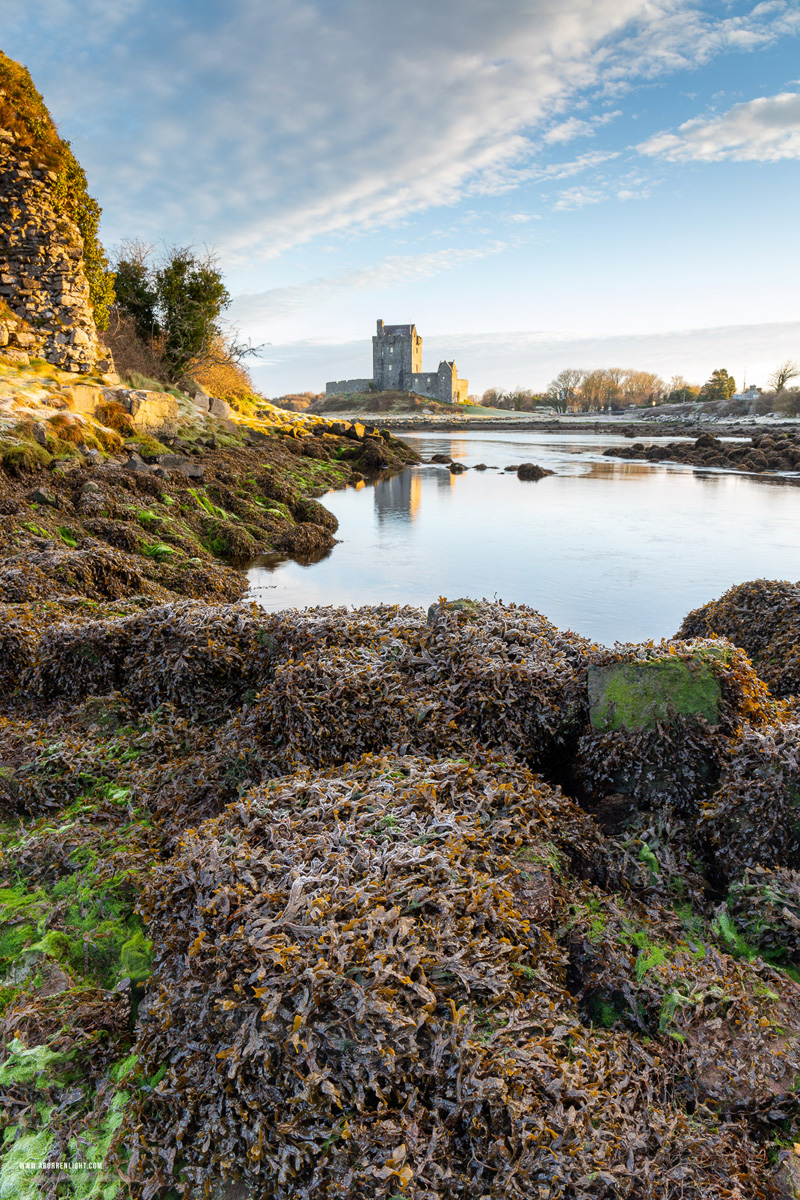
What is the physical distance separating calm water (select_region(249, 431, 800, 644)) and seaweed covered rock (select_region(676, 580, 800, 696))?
102 centimetres

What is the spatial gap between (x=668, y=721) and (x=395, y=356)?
88.6 meters

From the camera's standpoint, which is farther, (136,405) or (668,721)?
(136,405)

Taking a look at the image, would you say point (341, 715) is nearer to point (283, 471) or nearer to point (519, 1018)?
point (519, 1018)

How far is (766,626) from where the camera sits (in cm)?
376

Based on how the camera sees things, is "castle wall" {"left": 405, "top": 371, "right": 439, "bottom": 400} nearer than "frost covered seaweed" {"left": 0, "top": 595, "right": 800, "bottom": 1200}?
No

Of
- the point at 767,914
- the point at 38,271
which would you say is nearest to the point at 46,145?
the point at 38,271

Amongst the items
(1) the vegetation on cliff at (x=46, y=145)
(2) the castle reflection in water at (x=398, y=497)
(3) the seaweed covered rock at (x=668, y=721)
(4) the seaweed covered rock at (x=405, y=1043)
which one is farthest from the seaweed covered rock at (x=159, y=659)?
(1) the vegetation on cliff at (x=46, y=145)

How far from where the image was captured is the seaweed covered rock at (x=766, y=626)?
334 centimetres

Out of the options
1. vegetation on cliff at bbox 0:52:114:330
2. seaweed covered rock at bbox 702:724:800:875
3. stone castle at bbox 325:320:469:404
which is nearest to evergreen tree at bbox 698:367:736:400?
stone castle at bbox 325:320:469:404

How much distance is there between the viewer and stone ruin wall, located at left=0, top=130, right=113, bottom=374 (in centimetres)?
1166

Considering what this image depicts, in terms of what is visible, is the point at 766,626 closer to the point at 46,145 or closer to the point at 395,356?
the point at 46,145

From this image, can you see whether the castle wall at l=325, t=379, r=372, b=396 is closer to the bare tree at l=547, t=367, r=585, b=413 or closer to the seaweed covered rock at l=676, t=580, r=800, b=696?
the bare tree at l=547, t=367, r=585, b=413

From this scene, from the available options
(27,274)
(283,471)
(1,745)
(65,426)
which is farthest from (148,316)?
(1,745)

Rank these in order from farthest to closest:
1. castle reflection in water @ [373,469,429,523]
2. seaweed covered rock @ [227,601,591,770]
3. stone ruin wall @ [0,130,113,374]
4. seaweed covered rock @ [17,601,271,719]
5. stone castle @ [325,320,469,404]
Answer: stone castle @ [325,320,469,404], castle reflection in water @ [373,469,429,523], stone ruin wall @ [0,130,113,374], seaweed covered rock @ [17,601,271,719], seaweed covered rock @ [227,601,591,770]
